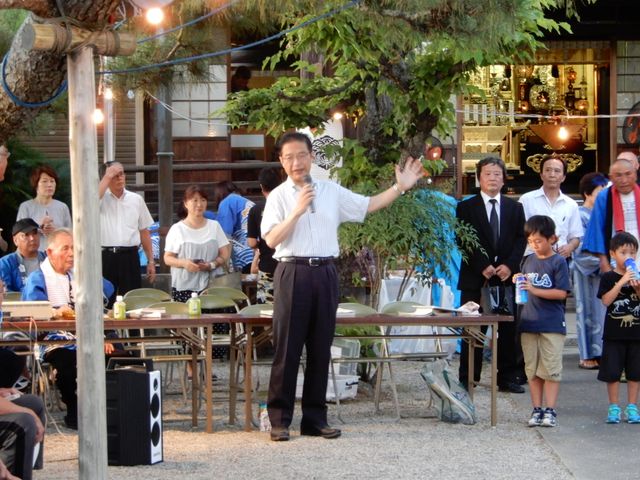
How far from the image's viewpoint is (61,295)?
8.84 metres

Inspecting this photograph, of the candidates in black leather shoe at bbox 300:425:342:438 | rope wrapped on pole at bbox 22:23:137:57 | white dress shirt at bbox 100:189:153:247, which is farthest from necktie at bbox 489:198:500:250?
rope wrapped on pole at bbox 22:23:137:57

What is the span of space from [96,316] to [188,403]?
3.73 meters

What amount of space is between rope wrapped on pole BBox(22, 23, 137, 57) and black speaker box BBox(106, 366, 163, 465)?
211 centimetres

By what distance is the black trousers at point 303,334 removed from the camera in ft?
26.7

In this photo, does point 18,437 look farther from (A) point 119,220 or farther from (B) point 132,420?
(A) point 119,220

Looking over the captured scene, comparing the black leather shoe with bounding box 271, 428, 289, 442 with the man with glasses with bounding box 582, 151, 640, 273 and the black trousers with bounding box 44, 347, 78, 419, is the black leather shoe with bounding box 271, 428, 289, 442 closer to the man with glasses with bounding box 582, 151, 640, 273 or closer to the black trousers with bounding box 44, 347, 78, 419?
the black trousers with bounding box 44, 347, 78, 419

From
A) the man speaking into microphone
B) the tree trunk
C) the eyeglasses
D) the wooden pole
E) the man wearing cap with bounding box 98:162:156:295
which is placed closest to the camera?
the wooden pole

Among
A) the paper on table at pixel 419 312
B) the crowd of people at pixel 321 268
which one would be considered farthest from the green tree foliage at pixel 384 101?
the paper on table at pixel 419 312

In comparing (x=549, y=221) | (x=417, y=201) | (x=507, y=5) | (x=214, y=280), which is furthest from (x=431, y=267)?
(x=507, y=5)

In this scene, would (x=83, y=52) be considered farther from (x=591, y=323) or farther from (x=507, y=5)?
(x=591, y=323)

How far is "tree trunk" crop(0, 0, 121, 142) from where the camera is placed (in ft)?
21.4

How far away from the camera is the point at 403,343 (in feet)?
39.5

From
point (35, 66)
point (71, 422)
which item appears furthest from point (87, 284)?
point (71, 422)

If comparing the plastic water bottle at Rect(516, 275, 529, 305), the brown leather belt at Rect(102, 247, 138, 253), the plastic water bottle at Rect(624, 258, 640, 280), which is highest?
the brown leather belt at Rect(102, 247, 138, 253)
